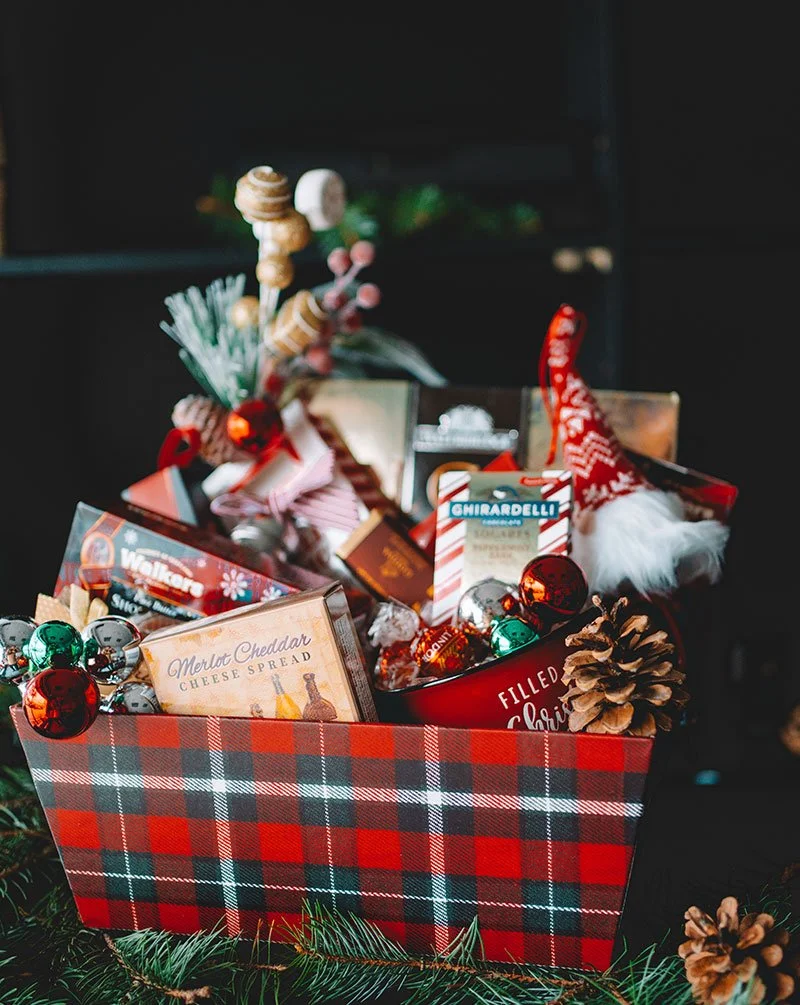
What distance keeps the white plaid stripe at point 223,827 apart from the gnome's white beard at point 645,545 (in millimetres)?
334

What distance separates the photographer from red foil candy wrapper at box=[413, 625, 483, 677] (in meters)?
0.67

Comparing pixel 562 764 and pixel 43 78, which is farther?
pixel 43 78

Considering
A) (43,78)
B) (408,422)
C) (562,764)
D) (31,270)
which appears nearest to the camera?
(562,764)

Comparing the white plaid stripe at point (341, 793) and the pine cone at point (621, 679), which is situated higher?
the pine cone at point (621, 679)

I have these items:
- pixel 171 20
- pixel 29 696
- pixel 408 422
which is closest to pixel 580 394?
A: pixel 408 422

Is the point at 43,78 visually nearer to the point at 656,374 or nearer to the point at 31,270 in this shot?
the point at 31,270

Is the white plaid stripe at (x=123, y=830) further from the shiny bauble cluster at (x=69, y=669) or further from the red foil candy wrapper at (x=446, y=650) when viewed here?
the red foil candy wrapper at (x=446, y=650)

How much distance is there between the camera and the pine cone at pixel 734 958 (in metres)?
0.53

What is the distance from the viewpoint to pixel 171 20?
4.67 feet

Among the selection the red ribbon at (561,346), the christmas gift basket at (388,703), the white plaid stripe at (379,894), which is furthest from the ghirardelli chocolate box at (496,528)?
the white plaid stripe at (379,894)

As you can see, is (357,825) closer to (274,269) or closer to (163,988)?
(163,988)

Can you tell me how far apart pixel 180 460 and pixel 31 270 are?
408 mm

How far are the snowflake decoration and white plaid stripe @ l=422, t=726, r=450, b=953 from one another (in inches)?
9.4

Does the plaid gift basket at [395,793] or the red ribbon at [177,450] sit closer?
the plaid gift basket at [395,793]
